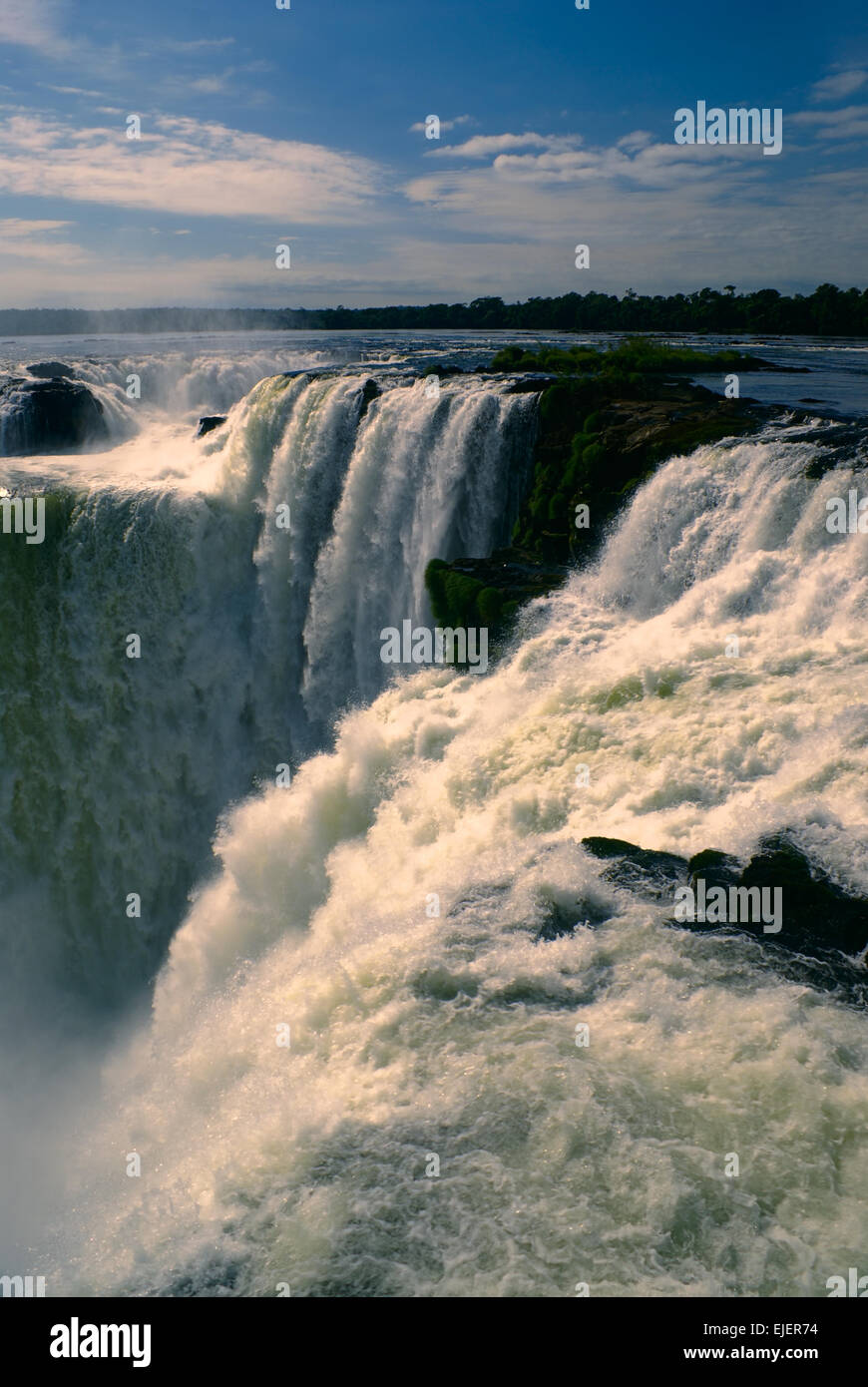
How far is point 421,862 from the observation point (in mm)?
9797

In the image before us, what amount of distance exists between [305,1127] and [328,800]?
572 centimetres

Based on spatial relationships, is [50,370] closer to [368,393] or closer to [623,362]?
[368,393]

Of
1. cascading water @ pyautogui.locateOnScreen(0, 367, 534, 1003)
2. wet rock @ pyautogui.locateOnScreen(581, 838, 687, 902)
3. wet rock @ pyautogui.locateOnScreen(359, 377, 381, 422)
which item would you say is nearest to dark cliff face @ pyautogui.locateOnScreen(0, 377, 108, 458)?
cascading water @ pyautogui.locateOnScreen(0, 367, 534, 1003)

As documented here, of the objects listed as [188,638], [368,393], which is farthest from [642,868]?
[368,393]

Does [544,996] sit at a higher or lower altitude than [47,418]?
lower

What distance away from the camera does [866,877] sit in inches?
287

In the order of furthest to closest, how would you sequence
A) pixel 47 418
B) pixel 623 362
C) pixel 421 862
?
pixel 47 418, pixel 623 362, pixel 421 862

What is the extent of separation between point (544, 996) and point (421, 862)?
9.46 ft

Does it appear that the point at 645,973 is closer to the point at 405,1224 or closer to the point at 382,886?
the point at 405,1224

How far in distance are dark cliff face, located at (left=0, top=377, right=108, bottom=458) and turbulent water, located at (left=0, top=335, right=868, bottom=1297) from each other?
978cm

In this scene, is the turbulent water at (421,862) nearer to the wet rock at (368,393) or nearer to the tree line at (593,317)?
the wet rock at (368,393)

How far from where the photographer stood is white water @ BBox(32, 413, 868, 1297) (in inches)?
217

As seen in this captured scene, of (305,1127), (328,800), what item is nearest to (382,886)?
(328,800)
